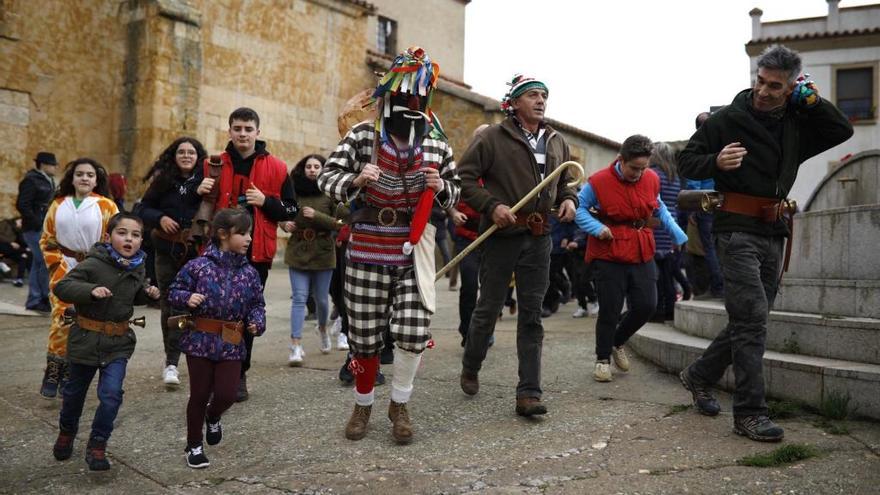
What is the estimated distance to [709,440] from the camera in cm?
400

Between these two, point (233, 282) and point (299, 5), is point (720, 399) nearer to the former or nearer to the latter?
point (233, 282)

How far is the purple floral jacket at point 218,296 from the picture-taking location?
12.6 ft

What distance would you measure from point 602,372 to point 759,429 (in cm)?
159

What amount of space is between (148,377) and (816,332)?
4.78 meters

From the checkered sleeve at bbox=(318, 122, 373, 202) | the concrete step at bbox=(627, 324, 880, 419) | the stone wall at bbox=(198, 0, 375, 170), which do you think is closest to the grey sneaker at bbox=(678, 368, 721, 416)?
the concrete step at bbox=(627, 324, 880, 419)

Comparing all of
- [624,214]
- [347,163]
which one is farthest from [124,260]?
[624,214]

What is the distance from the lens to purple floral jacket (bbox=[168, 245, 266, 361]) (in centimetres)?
385

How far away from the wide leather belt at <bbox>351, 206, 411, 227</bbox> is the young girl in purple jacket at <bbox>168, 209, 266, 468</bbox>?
0.62 meters

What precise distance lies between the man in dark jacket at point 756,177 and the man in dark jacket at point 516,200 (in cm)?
97

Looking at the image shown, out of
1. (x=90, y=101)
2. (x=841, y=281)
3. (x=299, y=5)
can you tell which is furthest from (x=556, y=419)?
(x=299, y=5)

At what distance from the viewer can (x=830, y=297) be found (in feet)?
16.6

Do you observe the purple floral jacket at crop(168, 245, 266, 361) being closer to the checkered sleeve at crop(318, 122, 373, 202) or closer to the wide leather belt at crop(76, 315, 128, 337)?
the wide leather belt at crop(76, 315, 128, 337)

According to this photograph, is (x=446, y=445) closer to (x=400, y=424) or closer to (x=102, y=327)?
(x=400, y=424)

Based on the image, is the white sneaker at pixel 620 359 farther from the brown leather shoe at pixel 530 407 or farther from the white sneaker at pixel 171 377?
the white sneaker at pixel 171 377
